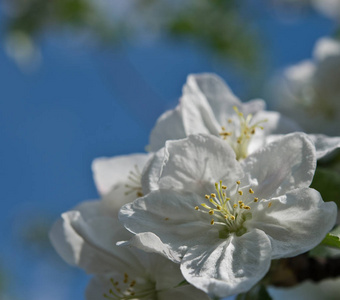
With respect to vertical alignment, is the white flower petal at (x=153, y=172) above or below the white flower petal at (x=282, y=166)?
above

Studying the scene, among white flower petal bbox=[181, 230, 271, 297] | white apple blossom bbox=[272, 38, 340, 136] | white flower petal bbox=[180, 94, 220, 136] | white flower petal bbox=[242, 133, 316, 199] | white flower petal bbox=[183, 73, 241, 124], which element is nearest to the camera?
white flower petal bbox=[181, 230, 271, 297]

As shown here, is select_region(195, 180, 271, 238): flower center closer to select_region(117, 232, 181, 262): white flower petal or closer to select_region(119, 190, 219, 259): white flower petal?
select_region(119, 190, 219, 259): white flower petal

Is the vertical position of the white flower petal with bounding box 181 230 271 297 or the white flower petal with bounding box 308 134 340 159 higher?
the white flower petal with bounding box 308 134 340 159

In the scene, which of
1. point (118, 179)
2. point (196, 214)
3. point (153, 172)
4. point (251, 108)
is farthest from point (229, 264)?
point (251, 108)

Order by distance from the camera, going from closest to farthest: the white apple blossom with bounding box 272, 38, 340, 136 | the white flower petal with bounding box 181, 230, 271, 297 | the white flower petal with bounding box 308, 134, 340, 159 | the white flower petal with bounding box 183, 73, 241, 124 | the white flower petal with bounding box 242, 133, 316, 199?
the white flower petal with bounding box 181, 230, 271, 297, the white flower petal with bounding box 242, 133, 316, 199, the white flower petal with bounding box 308, 134, 340, 159, the white flower petal with bounding box 183, 73, 241, 124, the white apple blossom with bounding box 272, 38, 340, 136

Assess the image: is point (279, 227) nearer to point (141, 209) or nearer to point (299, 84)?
point (141, 209)

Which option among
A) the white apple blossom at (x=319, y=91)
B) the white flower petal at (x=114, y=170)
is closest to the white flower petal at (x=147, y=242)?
the white flower petal at (x=114, y=170)

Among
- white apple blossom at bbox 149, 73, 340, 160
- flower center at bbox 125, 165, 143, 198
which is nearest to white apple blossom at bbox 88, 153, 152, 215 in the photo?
flower center at bbox 125, 165, 143, 198

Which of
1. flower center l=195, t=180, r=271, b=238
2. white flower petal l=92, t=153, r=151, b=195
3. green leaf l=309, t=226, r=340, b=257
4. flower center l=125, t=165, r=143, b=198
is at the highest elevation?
white flower petal l=92, t=153, r=151, b=195

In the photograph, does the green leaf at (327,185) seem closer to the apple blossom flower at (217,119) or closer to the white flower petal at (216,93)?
the apple blossom flower at (217,119)
